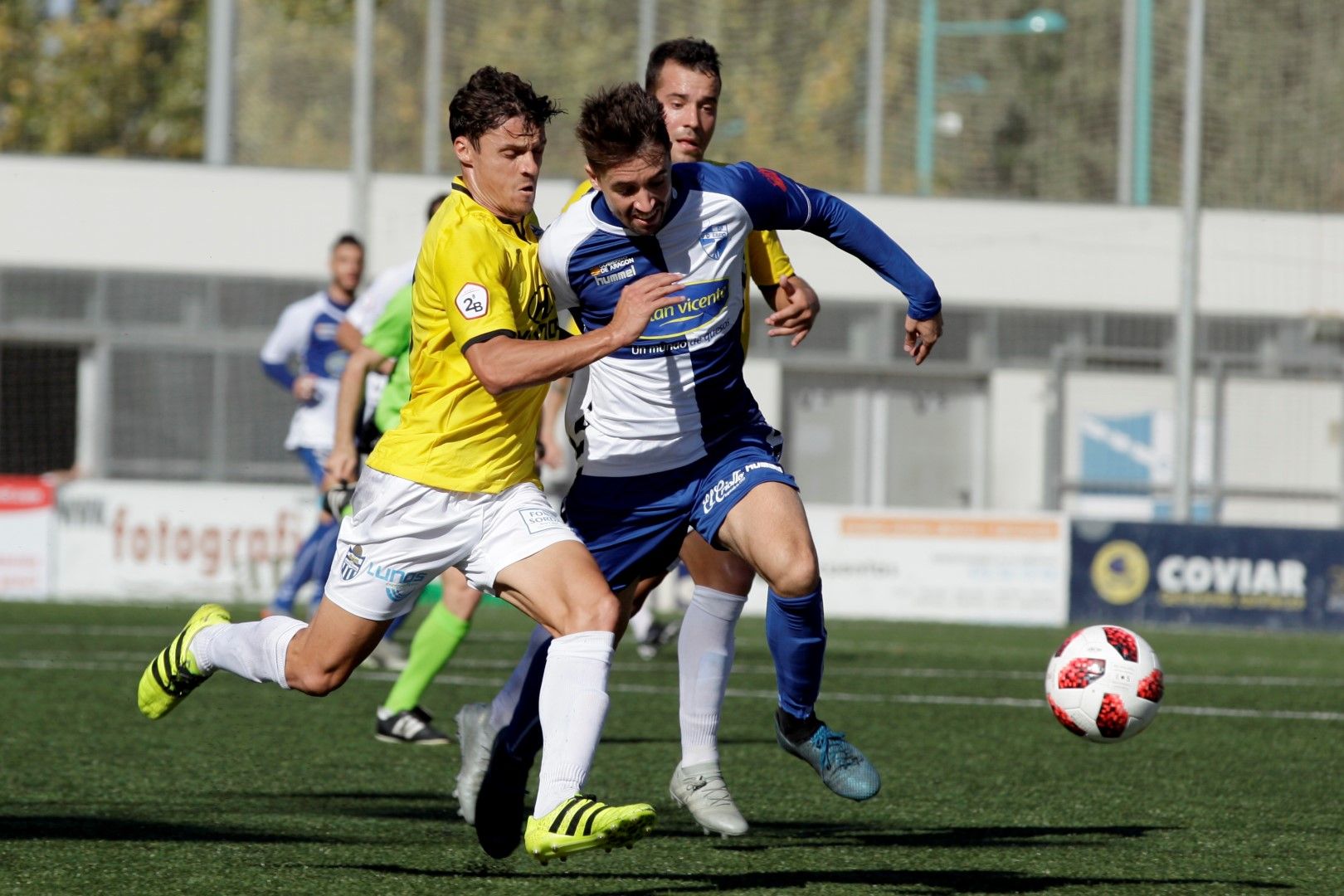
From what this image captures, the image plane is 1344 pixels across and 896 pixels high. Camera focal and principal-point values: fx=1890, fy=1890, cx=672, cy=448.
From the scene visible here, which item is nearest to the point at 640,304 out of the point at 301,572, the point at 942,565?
the point at 301,572

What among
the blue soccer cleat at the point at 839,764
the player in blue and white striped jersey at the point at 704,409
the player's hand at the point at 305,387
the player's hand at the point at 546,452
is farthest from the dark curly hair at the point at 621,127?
the player's hand at the point at 305,387

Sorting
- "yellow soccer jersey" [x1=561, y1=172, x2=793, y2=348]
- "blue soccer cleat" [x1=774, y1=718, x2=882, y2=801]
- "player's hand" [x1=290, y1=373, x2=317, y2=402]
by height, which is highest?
"yellow soccer jersey" [x1=561, y1=172, x2=793, y2=348]

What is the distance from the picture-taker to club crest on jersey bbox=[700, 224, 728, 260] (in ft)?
15.9

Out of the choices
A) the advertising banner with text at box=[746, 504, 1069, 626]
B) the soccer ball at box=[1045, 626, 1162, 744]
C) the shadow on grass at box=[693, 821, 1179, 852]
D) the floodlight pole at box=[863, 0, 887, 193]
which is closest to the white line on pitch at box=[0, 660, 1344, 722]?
the soccer ball at box=[1045, 626, 1162, 744]

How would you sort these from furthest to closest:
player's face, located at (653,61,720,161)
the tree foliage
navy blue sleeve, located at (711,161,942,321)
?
the tree foliage → player's face, located at (653,61,720,161) → navy blue sleeve, located at (711,161,942,321)

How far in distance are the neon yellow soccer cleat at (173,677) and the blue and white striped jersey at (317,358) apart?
562 cm

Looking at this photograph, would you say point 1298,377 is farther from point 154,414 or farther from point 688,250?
point 688,250

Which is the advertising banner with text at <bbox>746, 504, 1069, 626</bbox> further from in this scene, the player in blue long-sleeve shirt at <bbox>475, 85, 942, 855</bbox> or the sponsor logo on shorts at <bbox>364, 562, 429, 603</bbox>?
the sponsor logo on shorts at <bbox>364, 562, 429, 603</bbox>

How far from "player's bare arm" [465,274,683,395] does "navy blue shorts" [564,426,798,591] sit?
828 mm

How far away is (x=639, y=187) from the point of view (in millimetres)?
4516

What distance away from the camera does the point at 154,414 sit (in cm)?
2191

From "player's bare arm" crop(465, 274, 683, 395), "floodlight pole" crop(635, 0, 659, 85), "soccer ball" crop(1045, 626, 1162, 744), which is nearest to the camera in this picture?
"player's bare arm" crop(465, 274, 683, 395)

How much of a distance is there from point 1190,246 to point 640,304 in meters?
14.8

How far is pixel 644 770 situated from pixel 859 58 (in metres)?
17.6
